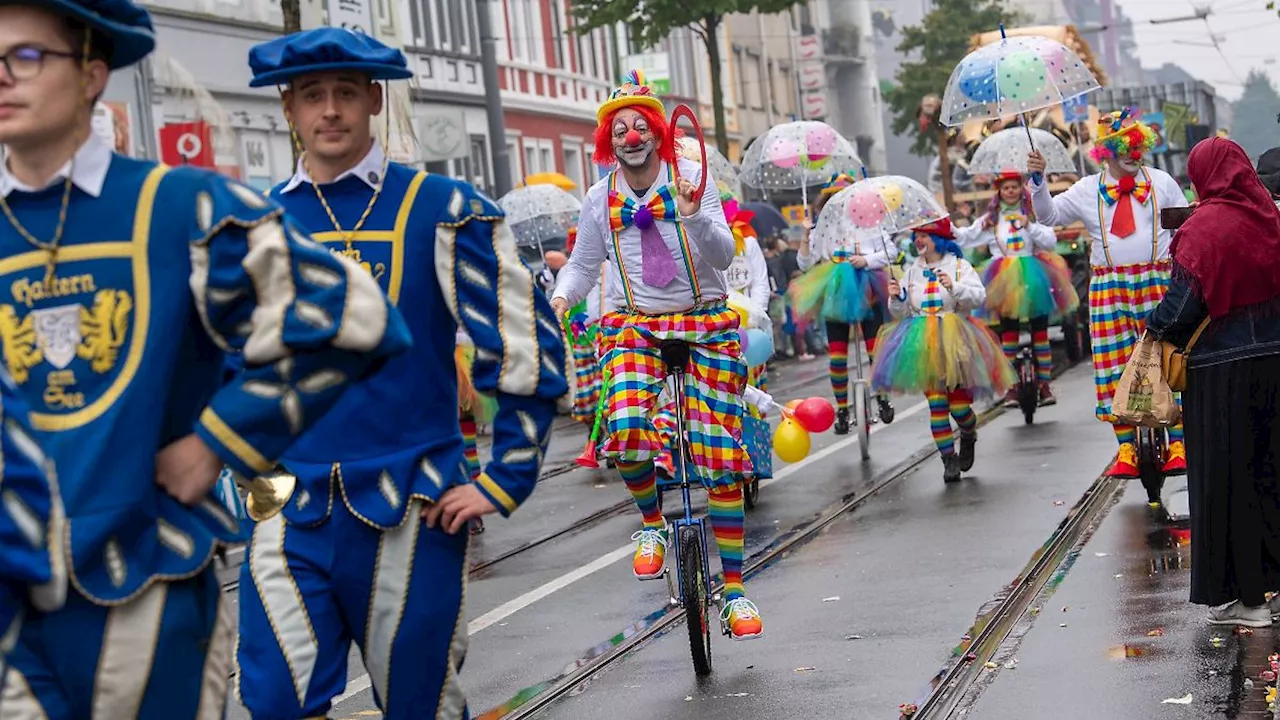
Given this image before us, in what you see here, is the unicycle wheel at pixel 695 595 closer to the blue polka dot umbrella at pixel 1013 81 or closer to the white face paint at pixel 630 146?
the white face paint at pixel 630 146

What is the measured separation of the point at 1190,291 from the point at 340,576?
4.49m

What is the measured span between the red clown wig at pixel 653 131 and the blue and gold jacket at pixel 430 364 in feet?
10.8

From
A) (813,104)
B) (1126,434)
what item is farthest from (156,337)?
(813,104)

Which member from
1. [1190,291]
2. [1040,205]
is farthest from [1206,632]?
[1040,205]

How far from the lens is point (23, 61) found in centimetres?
354

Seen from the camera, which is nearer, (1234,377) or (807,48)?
(1234,377)

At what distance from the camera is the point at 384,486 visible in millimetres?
4699

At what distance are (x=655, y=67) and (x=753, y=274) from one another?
36.7 metres

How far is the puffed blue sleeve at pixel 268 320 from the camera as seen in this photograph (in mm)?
3682

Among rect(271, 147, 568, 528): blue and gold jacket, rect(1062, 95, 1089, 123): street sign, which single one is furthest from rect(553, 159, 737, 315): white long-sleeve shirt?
rect(1062, 95, 1089, 123): street sign

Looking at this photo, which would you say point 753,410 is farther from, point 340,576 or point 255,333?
point 255,333

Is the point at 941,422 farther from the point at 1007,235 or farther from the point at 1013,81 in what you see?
the point at 1007,235

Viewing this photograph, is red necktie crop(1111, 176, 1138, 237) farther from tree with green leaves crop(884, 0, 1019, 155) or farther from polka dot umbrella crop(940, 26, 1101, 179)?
tree with green leaves crop(884, 0, 1019, 155)

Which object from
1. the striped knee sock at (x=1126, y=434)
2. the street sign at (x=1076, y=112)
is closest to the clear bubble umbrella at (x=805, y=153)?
the striped knee sock at (x=1126, y=434)
